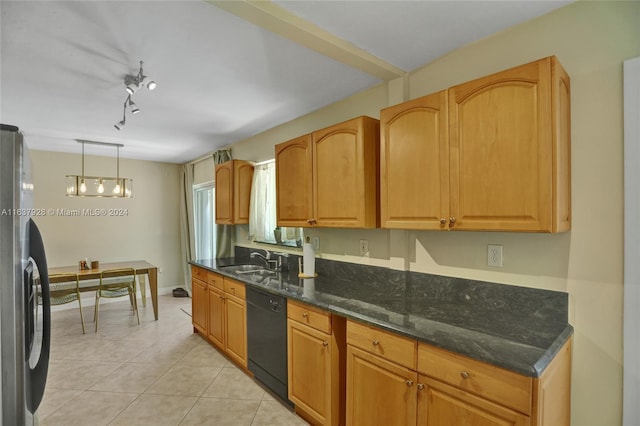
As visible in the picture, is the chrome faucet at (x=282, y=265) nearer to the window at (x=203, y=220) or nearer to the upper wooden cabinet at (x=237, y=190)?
the upper wooden cabinet at (x=237, y=190)

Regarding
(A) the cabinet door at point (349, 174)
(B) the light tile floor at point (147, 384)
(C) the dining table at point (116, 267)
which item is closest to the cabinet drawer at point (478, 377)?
(A) the cabinet door at point (349, 174)

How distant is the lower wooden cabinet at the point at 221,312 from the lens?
2.88 meters

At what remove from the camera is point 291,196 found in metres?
2.84

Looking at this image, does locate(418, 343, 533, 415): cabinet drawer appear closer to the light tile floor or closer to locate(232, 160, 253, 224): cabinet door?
the light tile floor

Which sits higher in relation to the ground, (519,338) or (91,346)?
(519,338)

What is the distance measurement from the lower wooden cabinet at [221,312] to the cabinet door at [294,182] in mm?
752

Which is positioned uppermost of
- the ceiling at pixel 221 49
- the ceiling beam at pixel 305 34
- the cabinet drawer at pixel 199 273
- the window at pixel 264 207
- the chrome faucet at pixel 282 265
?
the ceiling at pixel 221 49

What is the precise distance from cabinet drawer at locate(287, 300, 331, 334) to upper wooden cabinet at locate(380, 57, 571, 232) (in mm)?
739

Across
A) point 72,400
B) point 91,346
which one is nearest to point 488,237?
point 72,400

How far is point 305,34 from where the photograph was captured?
1.76 m

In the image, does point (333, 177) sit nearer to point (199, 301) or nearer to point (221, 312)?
point (221, 312)

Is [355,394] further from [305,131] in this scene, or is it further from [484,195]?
[305,131]

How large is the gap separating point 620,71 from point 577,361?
4.59ft

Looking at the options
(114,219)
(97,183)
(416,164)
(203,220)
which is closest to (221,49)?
(416,164)
